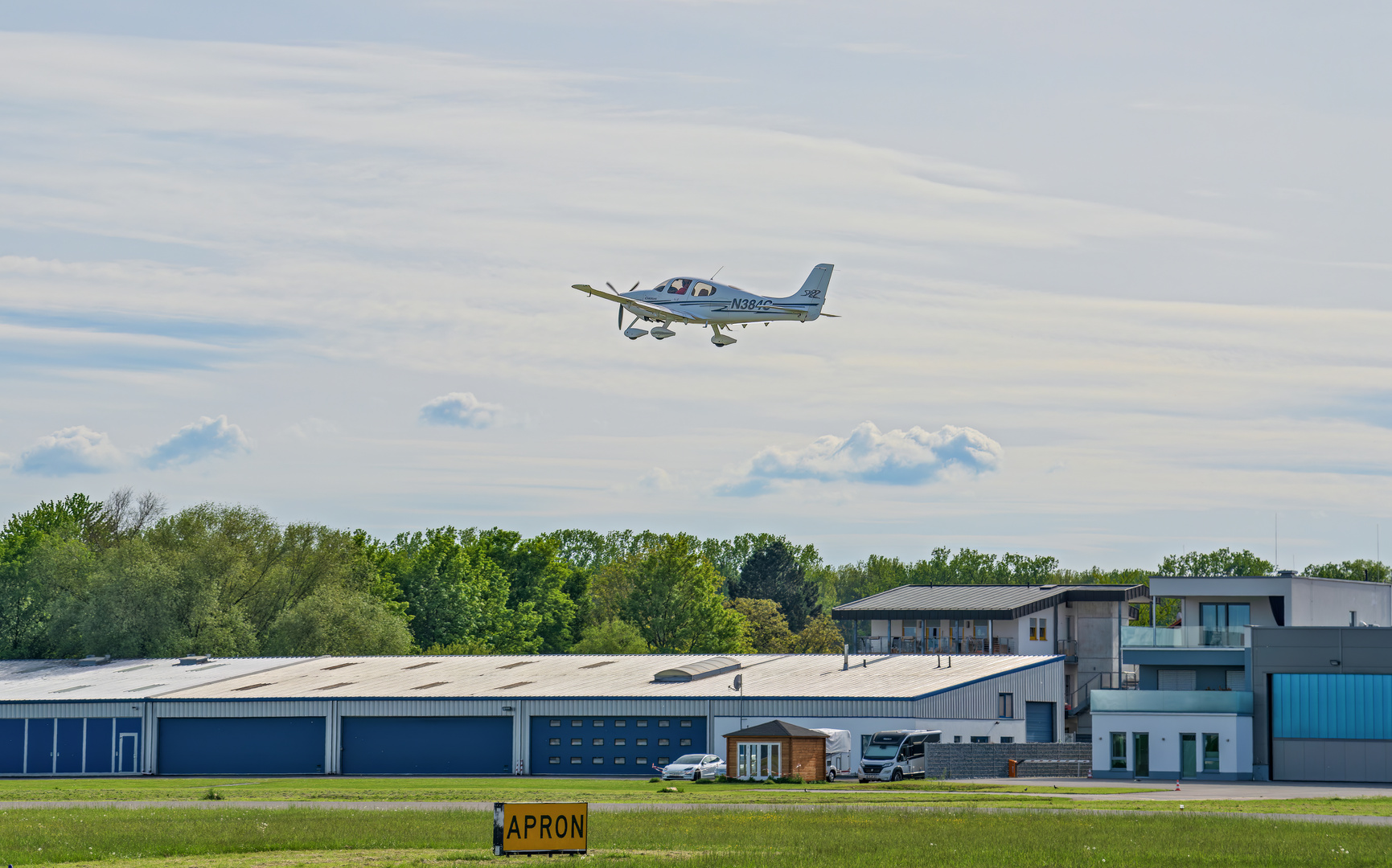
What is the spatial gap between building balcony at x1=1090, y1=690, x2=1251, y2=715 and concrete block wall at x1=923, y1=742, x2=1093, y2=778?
3.67 m

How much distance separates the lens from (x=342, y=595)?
105 m

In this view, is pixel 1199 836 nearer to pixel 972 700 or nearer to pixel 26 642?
pixel 972 700

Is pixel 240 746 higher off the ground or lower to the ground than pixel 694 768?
lower

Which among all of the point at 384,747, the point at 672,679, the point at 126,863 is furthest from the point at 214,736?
the point at 126,863

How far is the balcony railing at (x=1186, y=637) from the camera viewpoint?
64.4 meters

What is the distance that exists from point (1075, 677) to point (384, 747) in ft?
144

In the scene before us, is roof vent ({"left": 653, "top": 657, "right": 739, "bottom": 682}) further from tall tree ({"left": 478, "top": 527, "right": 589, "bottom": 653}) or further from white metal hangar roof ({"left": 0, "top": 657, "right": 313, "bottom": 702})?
tall tree ({"left": 478, "top": 527, "right": 589, "bottom": 653})

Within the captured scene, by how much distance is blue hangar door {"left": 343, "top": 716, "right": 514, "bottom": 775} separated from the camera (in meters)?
69.9

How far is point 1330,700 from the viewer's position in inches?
2356

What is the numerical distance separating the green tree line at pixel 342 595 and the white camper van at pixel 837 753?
46.8 metres

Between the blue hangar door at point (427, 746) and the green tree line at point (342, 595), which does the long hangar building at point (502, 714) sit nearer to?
the blue hangar door at point (427, 746)

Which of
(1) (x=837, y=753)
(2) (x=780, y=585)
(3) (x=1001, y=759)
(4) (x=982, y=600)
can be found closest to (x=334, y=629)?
(4) (x=982, y=600)

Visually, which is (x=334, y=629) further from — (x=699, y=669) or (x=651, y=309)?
(x=651, y=309)

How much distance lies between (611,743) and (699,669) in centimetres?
656
